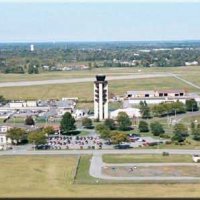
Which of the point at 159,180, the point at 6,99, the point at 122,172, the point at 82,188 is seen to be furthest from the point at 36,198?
the point at 6,99

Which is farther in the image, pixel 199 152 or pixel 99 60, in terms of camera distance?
pixel 99 60

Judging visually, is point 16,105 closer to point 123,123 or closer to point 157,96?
point 157,96

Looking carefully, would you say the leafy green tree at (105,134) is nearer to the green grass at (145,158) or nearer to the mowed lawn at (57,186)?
the green grass at (145,158)

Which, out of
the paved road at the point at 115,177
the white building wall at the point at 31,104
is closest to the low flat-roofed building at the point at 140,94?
the white building wall at the point at 31,104

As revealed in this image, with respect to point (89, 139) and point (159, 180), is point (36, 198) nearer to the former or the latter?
point (159, 180)

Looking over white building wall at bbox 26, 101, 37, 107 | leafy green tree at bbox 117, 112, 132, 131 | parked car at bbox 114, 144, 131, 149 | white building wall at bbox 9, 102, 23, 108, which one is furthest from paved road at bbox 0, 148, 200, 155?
white building wall at bbox 26, 101, 37, 107

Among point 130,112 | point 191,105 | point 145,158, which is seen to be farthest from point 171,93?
point 145,158
